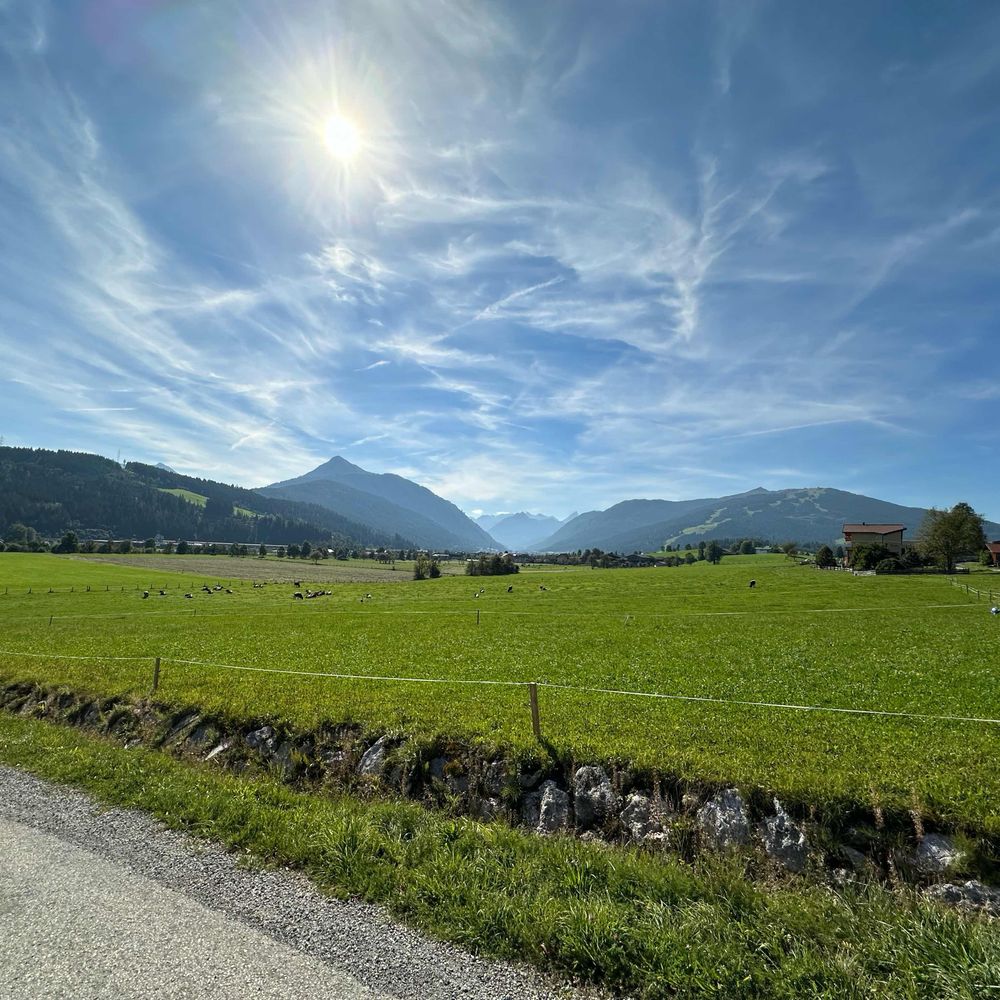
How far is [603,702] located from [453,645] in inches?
561

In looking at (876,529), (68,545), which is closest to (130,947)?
(876,529)

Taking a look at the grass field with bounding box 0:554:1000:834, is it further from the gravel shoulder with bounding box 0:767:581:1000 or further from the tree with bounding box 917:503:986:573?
the tree with bounding box 917:503:986:573

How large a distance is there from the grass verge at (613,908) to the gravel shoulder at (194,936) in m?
0.44

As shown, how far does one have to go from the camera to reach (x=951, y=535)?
10412 cm

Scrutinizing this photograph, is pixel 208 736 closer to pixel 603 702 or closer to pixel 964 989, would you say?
pixel 603 702

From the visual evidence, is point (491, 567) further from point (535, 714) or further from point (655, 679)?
point (535, 714)

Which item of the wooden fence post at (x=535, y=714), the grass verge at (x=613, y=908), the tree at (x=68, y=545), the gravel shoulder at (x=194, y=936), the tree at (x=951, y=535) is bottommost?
the gravel shoulder at (x=194, y=936)

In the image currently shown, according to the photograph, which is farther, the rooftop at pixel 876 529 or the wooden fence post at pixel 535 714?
the rooftop at pixel 876 529

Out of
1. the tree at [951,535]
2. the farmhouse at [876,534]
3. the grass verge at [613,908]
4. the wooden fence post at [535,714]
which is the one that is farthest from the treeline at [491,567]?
the grass verge at [613,908]

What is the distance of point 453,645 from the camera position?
29375 mm

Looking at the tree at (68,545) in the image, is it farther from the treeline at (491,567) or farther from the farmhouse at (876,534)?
the farmhouse at (876,534)

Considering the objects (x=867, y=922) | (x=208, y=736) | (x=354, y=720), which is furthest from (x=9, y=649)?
(x=867, y=922)

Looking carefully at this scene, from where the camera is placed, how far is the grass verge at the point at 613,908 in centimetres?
638

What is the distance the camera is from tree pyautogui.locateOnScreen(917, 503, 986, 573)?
10431cm
